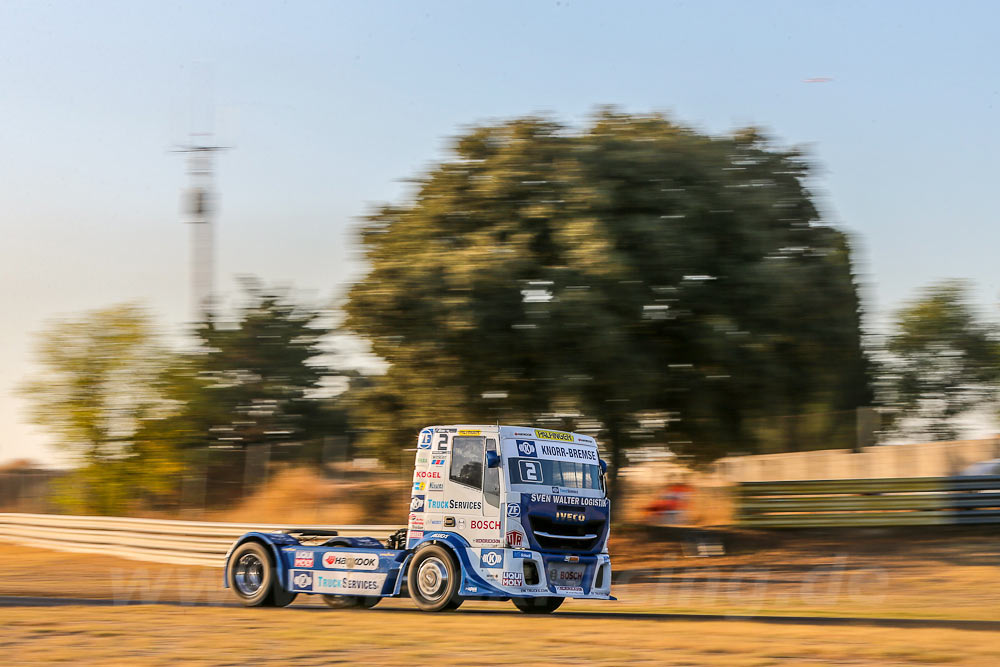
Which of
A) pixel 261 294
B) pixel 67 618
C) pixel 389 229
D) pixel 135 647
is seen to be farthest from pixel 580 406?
pixel 261 294

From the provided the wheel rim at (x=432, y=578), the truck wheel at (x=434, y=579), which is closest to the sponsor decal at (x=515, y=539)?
the truck wheel at (x=434, y=579)

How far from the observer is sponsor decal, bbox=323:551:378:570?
1631 centimetres

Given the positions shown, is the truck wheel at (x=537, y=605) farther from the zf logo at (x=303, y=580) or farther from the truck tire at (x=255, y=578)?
the truck tire at (x=255, y=578)

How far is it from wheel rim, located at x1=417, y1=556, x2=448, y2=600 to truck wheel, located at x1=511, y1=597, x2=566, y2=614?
1.90 meters

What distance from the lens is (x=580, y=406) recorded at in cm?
2386

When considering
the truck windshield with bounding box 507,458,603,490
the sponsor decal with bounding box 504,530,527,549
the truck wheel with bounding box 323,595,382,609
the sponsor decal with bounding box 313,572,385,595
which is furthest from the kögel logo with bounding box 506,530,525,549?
the truck wheel with bounding box 323,595,382,609

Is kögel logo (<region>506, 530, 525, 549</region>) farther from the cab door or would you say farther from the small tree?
the small tree

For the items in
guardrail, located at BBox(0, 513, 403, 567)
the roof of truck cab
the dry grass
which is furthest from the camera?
guardrail, located at BBox(0, 513, 403, 567)

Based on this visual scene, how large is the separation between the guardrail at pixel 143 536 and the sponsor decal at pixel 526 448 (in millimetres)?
5657

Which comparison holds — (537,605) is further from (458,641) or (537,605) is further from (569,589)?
(458,641)

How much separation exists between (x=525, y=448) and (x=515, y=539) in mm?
1290

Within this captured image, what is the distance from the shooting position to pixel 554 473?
635 inches

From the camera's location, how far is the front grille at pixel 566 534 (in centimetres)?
1566

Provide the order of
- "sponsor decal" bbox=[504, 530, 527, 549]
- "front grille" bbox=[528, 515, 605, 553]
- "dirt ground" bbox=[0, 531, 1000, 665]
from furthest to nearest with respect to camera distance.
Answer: "front grille" bbox=[528, 515, 605, 553]
"sponsor decal" bbox=[504, 530, 527, 549]
"dirt ground" bbox=[0, 531, 1000, 665]
